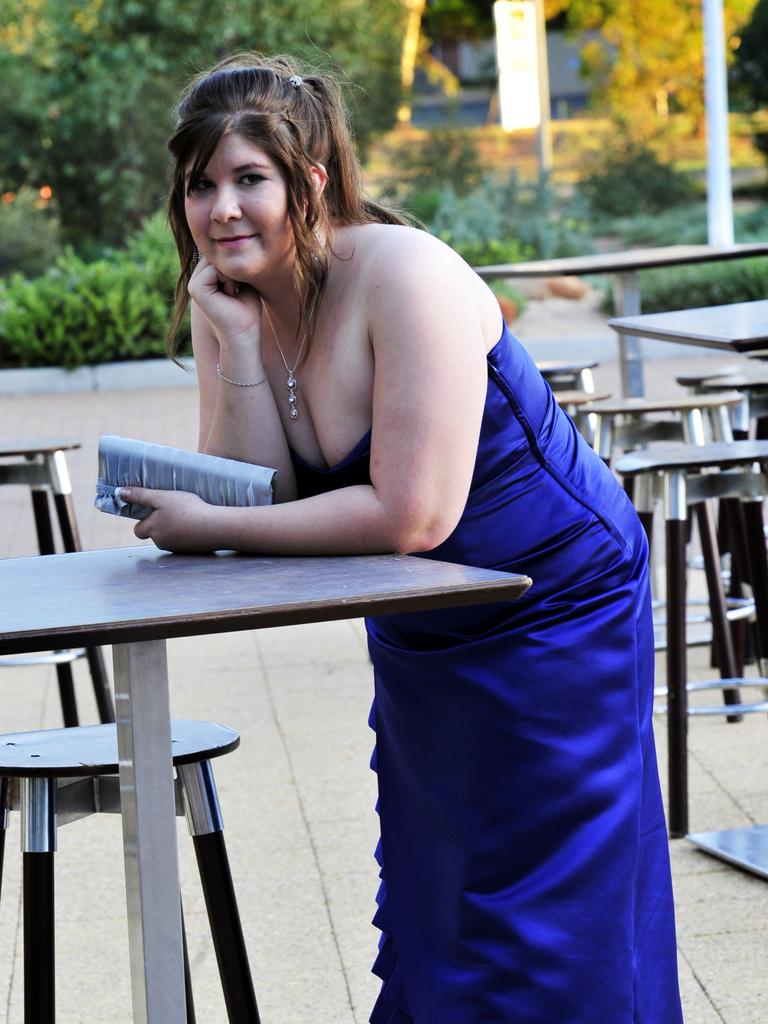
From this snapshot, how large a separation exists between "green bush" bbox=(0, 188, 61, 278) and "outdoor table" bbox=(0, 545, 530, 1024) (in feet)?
58.1

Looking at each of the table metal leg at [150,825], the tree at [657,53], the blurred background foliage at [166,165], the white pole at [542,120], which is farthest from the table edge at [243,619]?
the tree at [657,53]

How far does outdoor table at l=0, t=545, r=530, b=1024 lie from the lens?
1705mm

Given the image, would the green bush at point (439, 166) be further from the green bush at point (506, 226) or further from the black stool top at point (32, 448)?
the black stool top at point (32, 448)

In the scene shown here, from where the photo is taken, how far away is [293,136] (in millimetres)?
2172

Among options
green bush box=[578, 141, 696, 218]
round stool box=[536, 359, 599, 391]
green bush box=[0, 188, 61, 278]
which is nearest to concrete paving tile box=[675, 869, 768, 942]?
round stool box=[536, 359, 599, 391]

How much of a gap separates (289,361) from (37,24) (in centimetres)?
2189

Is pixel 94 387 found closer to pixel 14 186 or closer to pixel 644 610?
pixel 14 186

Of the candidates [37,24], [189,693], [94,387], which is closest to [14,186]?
[37,24]

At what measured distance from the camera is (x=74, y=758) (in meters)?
2.25

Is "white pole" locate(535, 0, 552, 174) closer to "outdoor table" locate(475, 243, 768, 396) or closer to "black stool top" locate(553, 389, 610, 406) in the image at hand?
"outdoor table" locate(475, 243, 768, 396)

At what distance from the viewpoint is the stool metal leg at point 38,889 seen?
85.8 inches

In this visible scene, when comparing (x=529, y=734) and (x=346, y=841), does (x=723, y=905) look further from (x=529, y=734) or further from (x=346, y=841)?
(x=529, y=734)

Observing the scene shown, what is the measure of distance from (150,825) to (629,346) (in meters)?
4.75

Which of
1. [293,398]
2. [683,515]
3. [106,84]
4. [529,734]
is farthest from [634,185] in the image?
[529,734]
